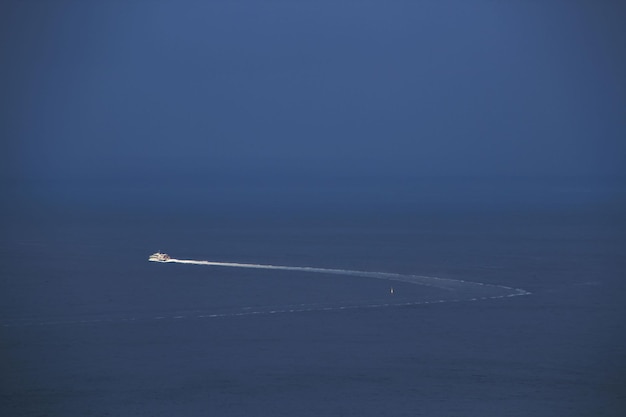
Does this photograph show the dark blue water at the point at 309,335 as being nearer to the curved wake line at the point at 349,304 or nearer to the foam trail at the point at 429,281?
the curved wake line at the point at 349,304

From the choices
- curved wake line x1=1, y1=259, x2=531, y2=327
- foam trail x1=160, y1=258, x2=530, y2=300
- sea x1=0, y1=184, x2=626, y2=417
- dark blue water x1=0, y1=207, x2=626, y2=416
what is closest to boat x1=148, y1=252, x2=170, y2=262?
sea x1=0, y1=184, x2=626, y2=417

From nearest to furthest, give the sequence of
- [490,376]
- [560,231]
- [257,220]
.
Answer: [490,376] → [560,231] → [257,220]

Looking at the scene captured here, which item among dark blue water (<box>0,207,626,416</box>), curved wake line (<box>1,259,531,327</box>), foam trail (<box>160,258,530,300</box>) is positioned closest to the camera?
dark blue water (<box>0,207,626,416</box>)

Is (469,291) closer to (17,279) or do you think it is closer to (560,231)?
(17,279)

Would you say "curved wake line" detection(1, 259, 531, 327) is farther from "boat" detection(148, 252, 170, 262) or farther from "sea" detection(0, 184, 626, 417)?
"boat" detection(148, 252, 170, 262)

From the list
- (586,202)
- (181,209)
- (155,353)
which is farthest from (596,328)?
(586,202)

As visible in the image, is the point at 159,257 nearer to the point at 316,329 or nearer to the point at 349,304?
the point at 349,304
